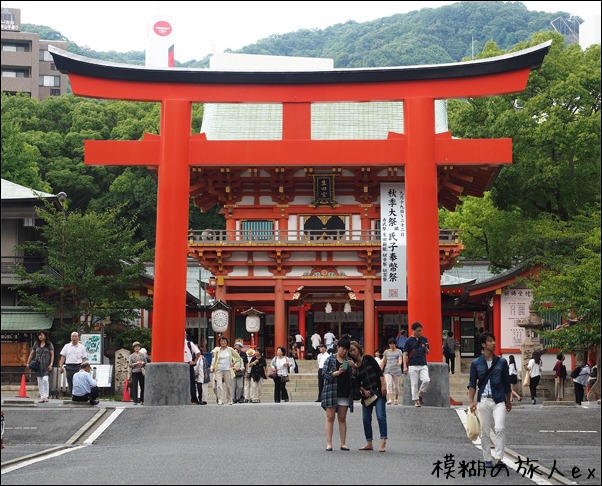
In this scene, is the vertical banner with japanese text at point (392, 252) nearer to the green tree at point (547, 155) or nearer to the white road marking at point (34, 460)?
the green tree at point (547, 155)

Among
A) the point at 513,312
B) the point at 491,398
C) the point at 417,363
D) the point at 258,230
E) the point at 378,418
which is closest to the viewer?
the point at 491,398

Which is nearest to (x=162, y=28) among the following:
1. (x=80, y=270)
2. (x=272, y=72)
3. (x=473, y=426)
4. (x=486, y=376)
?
(x=80, y=270)

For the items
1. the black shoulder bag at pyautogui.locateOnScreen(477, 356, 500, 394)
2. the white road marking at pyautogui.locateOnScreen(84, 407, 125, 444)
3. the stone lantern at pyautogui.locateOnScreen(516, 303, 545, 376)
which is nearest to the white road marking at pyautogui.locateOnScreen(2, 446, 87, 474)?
the white road marking at pyautogui.locateOnScreen(84, 407, 125, 444)

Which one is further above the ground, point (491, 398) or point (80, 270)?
point (80, 270)

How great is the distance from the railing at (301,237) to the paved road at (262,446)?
1350 cm

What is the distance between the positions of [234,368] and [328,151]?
20.1 feet

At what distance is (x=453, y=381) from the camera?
33.7 m

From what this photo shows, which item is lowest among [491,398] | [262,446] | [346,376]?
Answer: [262,446]

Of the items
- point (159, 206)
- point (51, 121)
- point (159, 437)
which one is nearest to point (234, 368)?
point (159, 206)

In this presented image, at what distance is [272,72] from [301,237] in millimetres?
11705

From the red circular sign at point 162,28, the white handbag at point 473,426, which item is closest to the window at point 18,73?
the red circular sign at point 162,28

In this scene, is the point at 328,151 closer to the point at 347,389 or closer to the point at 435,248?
the point at 435,248

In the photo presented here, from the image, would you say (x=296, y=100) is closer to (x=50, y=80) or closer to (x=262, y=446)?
(x=262, y=446)

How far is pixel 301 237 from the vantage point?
37.1 metres
